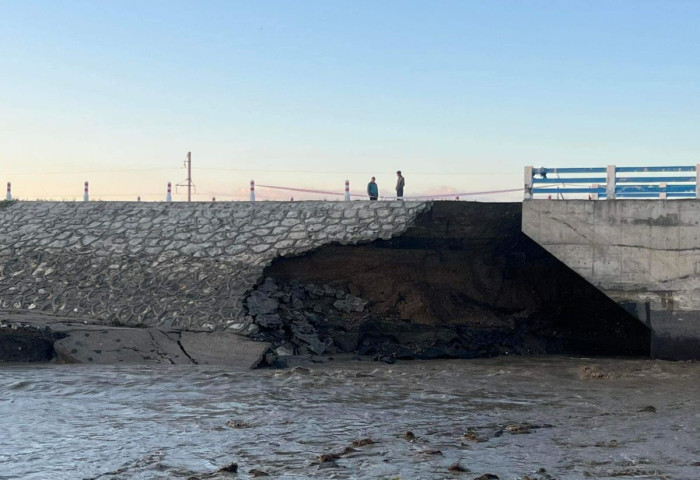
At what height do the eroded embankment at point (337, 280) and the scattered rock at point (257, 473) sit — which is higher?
the eroded embankment at point (337, 280)

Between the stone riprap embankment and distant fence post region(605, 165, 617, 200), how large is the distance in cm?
403

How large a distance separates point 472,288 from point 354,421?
31.0 feet

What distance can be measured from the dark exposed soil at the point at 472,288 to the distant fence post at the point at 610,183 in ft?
6.45

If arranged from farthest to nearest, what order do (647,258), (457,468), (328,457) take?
(647,258)
(328,457)
(457,468)

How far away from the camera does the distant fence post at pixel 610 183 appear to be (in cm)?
1753

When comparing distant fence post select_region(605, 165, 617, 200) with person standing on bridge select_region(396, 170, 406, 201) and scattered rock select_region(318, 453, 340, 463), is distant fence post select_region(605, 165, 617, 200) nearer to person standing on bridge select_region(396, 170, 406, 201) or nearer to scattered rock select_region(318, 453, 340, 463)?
person standing on bridge select_region(396, 170, 406, 201)

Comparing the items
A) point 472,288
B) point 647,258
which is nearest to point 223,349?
point 472,288

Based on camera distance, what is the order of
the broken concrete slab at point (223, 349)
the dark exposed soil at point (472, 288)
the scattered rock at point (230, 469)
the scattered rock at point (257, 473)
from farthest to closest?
the dark exposed soil at point (472, 288), the broken concrete slab at point (223, 349), the scattered rock at point (230, 469), the scattered rock at point (257, 473)

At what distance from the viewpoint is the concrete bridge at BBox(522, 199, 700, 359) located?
17078 millimetres

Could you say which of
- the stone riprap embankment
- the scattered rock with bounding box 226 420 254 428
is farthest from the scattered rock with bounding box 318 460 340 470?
the stone riprap embankment

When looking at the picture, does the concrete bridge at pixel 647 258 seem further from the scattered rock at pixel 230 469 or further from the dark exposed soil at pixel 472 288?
the scattered rock at pixel 230 469

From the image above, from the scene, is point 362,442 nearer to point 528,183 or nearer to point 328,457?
point 328,457

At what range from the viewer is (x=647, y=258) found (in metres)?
17.2

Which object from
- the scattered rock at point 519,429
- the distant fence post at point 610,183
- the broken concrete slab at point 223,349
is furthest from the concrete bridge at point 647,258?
the scattered rock at point 519,429
